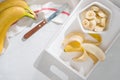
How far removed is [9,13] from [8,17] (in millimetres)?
14

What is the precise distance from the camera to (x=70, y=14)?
3.36 ft

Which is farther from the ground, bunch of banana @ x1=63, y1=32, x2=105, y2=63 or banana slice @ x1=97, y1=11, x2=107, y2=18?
banana slice @ x1=97, y1=11, x2=107, y2=18

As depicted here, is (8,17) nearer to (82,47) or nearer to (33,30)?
(33,30)

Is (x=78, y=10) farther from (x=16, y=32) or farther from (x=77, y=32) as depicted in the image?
(x=16, y=32)

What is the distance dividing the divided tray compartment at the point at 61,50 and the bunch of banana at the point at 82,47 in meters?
0.02

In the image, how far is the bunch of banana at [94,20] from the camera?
1002 mm

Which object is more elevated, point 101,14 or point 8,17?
point 101,14

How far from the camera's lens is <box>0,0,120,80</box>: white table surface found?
1034mm

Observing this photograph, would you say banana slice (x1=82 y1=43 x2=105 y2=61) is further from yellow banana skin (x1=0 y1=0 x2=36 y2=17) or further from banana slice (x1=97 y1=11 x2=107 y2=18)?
yellow banana skin (x1=0 y1=0 x2=36 y2=17)

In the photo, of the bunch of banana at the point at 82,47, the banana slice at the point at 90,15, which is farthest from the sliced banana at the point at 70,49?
the banana slice at the point at 90,15

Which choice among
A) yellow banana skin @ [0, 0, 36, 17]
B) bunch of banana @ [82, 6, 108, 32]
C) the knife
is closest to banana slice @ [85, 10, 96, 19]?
bunch of banana @ [82, 6, 108, 32]

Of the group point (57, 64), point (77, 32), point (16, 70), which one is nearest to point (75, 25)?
point (77, 32)

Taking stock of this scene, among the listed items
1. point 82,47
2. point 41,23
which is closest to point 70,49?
point 82,47

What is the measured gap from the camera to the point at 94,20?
39.4 inches
